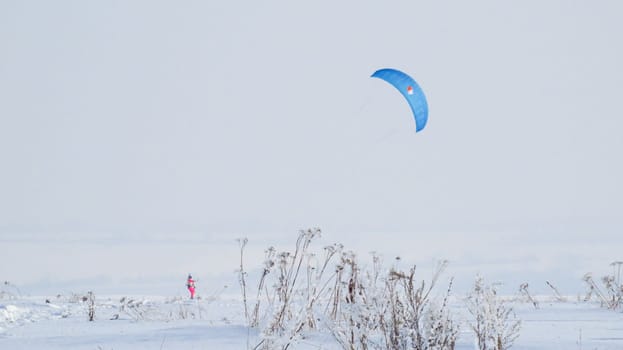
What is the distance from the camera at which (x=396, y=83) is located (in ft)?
48.1

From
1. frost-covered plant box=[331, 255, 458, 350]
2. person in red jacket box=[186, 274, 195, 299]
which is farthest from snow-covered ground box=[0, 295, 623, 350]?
person in red jacket box=[186, 274, 195, 299]

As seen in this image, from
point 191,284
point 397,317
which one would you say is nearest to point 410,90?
point 191,284

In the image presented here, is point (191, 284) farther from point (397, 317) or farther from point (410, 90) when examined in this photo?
point (397, 317)

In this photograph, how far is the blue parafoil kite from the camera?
14750 millimetres

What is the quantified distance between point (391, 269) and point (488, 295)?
0.74 m

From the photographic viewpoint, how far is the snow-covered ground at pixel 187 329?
294 inches

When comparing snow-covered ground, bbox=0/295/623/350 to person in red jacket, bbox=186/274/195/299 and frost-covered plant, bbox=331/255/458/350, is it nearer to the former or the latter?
frost-covered plant, bbox=331/255/458/350

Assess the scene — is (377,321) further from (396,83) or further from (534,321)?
(396,83)

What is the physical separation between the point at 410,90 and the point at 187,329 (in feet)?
25.3

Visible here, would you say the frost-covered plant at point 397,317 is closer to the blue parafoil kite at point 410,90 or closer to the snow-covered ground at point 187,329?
the snow-covered ground at point 187,329

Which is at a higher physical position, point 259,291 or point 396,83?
point 396,83

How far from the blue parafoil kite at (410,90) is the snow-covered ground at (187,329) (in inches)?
160

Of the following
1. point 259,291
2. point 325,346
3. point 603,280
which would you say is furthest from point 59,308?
point 603,280

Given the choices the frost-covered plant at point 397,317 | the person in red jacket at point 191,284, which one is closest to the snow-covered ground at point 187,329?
the frost-covered plant at point 397,317
